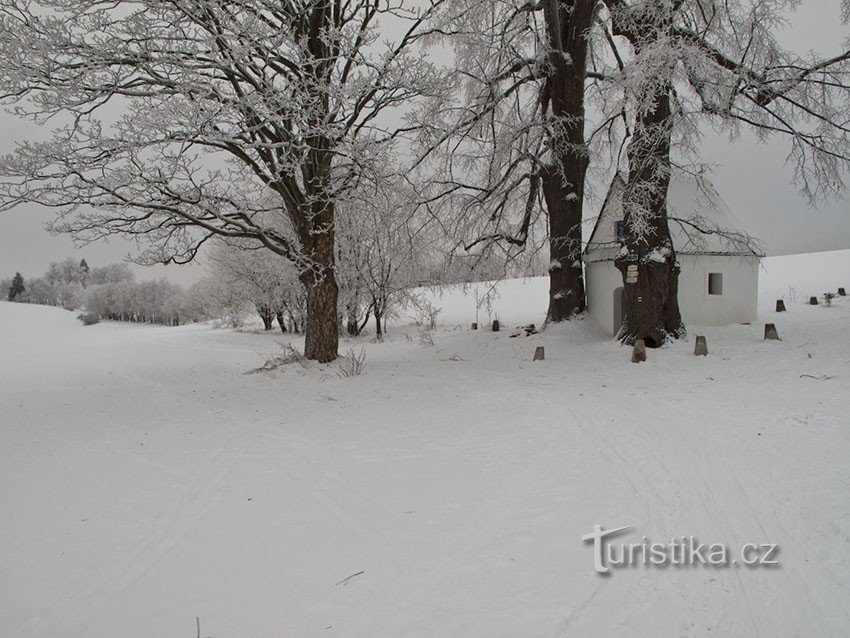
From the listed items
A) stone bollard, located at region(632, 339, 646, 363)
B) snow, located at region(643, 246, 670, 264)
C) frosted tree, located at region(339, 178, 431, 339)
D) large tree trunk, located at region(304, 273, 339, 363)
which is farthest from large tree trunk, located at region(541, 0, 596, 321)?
frosted tree, located at region(339, 178, 431, 339)

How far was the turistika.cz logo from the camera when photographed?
3.43 meters

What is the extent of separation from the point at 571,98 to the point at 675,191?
14.9 ft

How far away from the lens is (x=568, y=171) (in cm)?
1454

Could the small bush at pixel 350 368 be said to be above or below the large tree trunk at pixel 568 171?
below

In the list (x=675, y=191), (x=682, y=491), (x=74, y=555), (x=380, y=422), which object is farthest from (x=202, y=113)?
(x=675, y=191)

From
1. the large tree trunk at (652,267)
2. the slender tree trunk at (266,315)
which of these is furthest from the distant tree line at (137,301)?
the large tree trunk at (652,267)

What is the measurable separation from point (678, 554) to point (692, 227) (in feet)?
41.3

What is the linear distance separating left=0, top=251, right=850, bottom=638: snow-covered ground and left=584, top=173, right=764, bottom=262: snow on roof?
4.65 metres

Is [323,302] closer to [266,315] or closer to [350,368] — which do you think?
[350,368]

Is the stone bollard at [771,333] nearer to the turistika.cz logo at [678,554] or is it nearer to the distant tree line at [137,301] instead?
the turistika.cz logo at [678,554]

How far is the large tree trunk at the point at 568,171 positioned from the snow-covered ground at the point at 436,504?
549 centimetres

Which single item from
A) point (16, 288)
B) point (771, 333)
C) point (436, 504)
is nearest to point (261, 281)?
point (771, 333)

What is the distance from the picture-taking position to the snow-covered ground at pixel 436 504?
305cm

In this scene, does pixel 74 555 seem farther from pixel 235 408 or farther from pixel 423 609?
pixel 235 408
